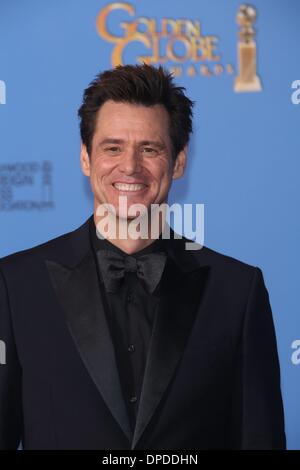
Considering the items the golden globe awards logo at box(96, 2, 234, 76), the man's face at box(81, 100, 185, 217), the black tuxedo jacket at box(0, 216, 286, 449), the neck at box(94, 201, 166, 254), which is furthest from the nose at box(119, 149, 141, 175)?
the golden globe awards logo at box(96, 2, 234, 76)

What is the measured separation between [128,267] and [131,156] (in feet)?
1.19

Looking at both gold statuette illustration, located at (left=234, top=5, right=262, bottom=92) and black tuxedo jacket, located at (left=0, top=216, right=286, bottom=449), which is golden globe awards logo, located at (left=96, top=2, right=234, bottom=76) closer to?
gold statuette illustration, located at (left=234, top=5, right=262, bottom=92)

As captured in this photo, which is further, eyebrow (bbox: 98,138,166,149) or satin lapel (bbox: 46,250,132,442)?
eyebrow (bbox: 98,138,166,149)

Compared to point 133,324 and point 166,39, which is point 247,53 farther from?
point 133,324

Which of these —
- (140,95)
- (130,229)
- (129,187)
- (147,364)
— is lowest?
(147,364)

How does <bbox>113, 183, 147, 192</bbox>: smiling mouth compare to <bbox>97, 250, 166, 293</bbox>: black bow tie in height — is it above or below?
above

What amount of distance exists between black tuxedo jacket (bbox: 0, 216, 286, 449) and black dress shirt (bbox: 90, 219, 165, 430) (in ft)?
0.15

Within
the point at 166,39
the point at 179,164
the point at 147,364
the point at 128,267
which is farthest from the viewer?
the point at 166,39

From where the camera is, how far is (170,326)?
7.98ft

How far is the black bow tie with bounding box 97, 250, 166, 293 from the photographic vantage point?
245cm

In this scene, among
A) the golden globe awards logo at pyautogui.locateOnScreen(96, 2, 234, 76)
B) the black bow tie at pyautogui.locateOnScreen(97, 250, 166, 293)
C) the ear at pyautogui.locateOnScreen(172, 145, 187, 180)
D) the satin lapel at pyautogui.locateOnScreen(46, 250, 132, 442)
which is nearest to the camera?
the satin lapel at pyautogui.locateOnScreen(46, 250, 132, 442)

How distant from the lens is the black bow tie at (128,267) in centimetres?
245

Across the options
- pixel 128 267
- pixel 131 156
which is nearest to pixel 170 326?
pixel 128 267

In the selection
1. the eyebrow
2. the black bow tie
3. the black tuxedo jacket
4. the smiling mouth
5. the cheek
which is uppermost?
the eyebrow
